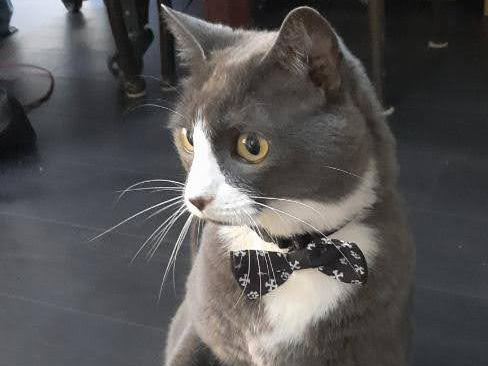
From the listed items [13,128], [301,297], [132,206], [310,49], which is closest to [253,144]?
[310,49]

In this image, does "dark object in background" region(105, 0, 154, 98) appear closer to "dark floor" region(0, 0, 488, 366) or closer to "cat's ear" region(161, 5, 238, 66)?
"dark floor" region(0, 0, 488, 366)

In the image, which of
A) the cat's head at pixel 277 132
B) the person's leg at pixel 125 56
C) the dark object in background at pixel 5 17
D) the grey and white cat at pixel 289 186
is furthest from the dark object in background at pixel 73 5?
the cat's head at pixel 277 132

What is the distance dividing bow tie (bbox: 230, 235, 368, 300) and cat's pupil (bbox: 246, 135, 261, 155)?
0.15 meters

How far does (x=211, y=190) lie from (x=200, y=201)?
0.06 feet

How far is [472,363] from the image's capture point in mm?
1251

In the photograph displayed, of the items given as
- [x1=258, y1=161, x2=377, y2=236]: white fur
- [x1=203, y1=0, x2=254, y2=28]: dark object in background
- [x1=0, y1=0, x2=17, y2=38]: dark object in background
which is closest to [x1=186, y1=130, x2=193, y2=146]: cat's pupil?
[x1=258, y1=161, x2=377, y2=236]: white fur

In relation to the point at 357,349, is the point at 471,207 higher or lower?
lower

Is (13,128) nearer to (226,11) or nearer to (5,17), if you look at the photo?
(226,11)

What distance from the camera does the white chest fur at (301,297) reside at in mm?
876

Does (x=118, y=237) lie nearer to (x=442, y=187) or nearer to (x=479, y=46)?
(x=442, y=187)

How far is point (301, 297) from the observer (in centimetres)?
89

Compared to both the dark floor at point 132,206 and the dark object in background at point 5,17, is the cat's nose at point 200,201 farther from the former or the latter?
the dark object in background at point 5,17

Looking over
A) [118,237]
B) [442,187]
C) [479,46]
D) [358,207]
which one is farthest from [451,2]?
[358,207]

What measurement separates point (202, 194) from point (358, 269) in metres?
0.21
